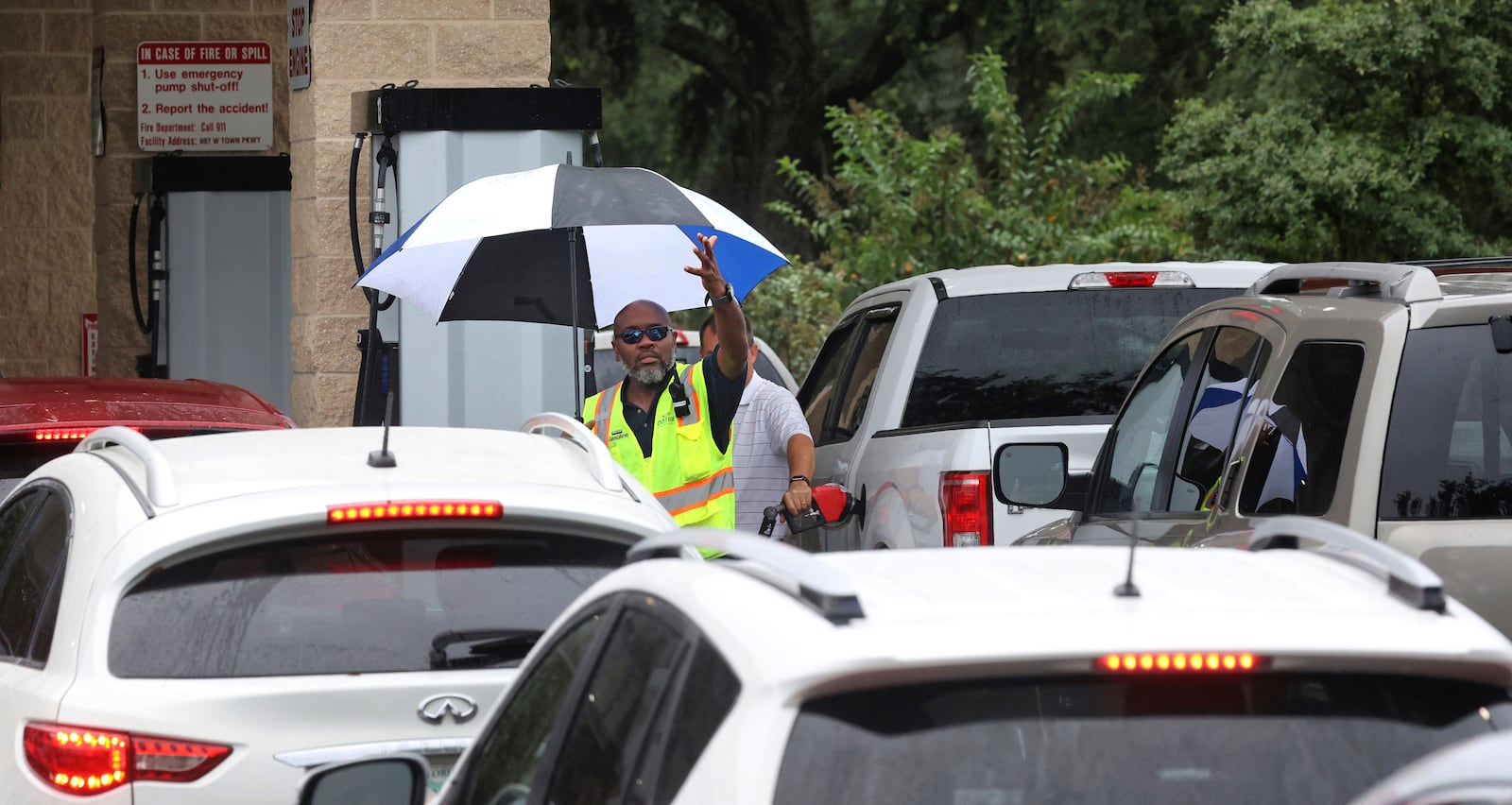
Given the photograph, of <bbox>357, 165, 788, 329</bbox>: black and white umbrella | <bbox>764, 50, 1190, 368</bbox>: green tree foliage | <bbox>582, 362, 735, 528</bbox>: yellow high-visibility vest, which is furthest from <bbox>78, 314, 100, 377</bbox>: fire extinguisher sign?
<bbox>582, 362, 735, 528</bbox>: yellow high-visibility vest

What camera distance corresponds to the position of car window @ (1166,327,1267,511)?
218 inches

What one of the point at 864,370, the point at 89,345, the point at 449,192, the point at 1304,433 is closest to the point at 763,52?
the point at 89,345

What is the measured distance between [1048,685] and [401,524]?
2130 millimetres

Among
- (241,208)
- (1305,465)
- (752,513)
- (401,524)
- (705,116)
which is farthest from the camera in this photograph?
(705,116)

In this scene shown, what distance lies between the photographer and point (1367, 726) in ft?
8.21

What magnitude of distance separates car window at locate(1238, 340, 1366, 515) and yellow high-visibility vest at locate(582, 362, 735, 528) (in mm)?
2210

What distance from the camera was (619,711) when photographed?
2.82m

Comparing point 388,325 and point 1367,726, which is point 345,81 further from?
point 1367,726

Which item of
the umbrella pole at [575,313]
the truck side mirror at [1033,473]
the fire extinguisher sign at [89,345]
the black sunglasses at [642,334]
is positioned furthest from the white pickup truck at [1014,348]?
the fire extinguisher sign at [89,345]

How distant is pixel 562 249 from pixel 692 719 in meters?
6.34

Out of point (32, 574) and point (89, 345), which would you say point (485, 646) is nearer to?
point (32, 574)

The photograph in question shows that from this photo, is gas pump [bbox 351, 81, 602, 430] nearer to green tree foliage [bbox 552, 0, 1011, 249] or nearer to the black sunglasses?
the black sunglasses

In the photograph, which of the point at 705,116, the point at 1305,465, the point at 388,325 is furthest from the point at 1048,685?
the point at 705,116

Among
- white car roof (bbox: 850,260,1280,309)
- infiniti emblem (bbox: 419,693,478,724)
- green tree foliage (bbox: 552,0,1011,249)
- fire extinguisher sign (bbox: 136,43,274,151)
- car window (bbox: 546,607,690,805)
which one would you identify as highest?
green tree foliage (bbox: 552,0,1011,249)
